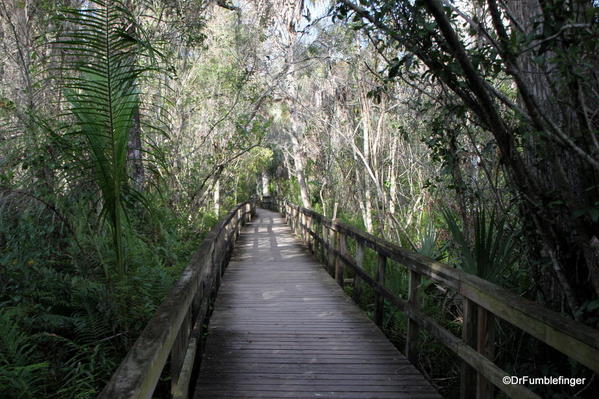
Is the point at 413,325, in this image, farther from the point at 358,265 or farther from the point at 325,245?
the point at 325,245

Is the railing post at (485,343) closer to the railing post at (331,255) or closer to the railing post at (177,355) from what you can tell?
the railing post at (177,355)

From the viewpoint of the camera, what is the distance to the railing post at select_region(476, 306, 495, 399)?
2.74 metres

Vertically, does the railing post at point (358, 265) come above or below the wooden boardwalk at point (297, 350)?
above

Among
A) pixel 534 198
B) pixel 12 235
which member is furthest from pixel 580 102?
pixel 12 235

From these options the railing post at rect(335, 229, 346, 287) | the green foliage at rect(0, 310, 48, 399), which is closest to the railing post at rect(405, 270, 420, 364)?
the green foliage at rect(0, 310, 48, 399)

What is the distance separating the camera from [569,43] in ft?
7.95

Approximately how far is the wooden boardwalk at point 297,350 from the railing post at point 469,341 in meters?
0.38

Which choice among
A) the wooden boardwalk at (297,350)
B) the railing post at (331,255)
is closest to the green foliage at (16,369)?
the wooden boardwalk at (297,350)

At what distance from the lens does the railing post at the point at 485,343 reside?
8.98 ft

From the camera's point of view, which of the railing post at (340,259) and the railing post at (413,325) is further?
the railing post at (340,259)

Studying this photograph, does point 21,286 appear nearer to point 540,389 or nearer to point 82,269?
point 82,269

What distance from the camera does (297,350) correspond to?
4.26 metres

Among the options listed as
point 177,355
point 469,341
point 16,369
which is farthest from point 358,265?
point 16,369

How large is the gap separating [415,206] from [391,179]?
78 centimetres
